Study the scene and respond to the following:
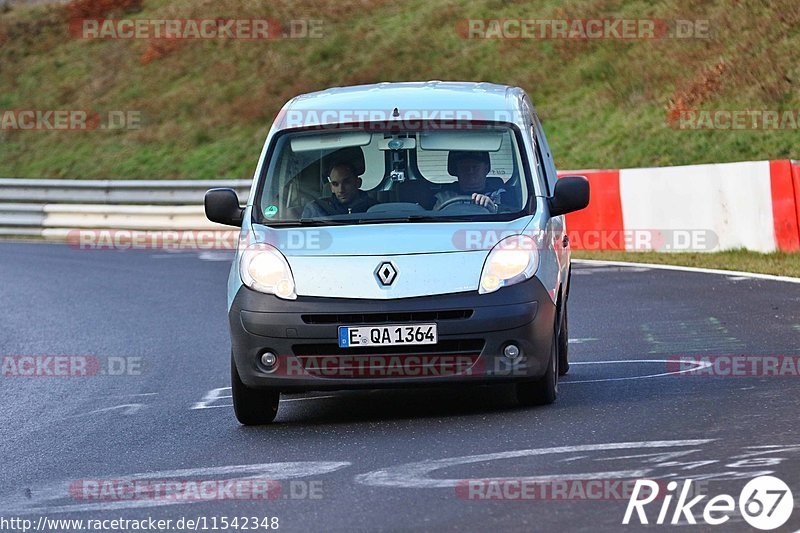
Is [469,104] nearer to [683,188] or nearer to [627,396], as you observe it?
[627,396]

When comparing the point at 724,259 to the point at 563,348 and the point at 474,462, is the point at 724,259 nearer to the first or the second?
the point at 563,348

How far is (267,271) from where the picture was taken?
8.61 m

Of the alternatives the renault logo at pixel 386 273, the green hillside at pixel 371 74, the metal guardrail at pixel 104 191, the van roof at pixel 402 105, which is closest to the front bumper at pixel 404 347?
the renault logo at pixel 386 273

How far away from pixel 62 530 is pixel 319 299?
2.51 meters

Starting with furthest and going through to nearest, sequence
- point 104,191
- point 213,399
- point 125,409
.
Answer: point 104,191 → point 213,399 → point 125,409

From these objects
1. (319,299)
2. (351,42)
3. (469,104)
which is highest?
(351,42)

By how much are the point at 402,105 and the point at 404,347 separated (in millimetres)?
1843

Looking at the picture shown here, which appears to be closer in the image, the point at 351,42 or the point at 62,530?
the point at 62,530

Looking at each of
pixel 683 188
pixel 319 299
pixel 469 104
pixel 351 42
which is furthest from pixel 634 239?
pixel 351 42

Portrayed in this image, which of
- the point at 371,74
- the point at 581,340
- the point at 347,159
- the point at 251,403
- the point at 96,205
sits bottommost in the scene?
the point at 581,340

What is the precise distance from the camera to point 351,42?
132ft

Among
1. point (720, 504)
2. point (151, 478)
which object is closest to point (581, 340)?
point (151, 478)

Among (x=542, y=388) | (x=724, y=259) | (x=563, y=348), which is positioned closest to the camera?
(x=542, y=388)

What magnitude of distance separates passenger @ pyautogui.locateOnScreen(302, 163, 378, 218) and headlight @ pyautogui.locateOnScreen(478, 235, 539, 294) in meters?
0.96
